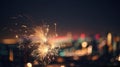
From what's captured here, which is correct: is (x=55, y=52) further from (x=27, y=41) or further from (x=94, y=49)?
(x=94, y=49)

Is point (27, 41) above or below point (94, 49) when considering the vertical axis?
above

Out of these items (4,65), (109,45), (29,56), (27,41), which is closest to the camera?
(27,41)

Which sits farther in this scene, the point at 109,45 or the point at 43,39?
the point at 109,45

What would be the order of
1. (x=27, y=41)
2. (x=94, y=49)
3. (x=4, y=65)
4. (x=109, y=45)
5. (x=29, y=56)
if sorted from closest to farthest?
(x=27, y=41)
(x=29, y=56)
(x=4, y=65)
(x=94, y=49)
(x=109, y=45)

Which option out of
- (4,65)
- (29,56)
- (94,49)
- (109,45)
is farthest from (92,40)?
(29,56)

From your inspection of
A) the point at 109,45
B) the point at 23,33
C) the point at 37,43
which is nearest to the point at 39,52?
the point at 37,43

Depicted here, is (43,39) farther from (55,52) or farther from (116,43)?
(116,43)

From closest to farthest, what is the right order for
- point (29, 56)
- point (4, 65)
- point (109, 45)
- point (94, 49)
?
1. point (29, 56)
2. point (4, 65)
3. point (94, 49)
4. point (109, 45)

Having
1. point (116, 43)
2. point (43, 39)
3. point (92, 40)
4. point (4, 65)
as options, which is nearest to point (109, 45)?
point (116, 43)

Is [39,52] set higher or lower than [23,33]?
lower
